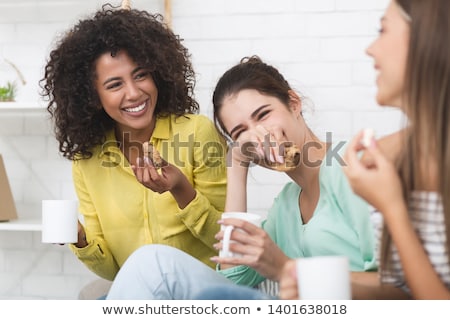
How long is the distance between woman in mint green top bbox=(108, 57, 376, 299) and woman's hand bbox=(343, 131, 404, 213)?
11.3 inches

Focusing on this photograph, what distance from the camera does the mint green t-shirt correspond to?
133cm

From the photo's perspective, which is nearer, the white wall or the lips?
the lips

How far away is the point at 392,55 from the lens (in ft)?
3.41

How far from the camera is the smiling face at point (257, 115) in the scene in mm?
1534

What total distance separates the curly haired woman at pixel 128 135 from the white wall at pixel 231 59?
20.3 inches

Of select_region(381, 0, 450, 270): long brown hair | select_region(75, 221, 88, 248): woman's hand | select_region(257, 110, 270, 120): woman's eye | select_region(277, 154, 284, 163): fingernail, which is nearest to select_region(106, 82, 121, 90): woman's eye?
select_region(75, 221, 88, 248): woman's hand

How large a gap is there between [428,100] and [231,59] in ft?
5.13

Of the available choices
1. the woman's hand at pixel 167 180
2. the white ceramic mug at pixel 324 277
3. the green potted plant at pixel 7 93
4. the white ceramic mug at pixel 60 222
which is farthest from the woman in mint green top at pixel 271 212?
the green potted plant at pixel 7 93

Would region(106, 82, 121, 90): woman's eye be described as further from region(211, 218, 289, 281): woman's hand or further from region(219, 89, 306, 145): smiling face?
region(211, 218, 289, 281): woman's hand

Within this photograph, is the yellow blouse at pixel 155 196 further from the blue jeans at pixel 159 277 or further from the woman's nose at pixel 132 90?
the blue jeans at pixel 159 277

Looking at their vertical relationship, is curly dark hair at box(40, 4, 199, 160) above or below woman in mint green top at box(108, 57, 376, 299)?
above

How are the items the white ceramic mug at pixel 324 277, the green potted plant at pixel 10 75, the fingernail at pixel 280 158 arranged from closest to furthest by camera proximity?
the white ceramic mug at pixel 324 277 → the fingernail at pixel 280 158 → the green potted plant at pixel 10 75
